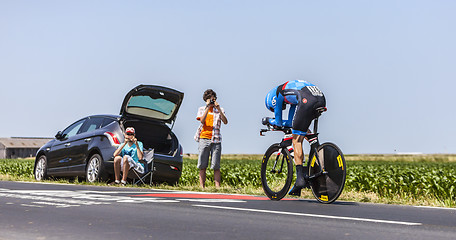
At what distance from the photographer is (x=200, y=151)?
1274cm

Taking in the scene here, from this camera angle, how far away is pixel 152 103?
13.8m

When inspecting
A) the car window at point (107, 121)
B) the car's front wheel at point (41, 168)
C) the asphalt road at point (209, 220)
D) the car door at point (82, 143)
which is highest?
the car window at point (107, 121)

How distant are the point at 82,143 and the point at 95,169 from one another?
94cm

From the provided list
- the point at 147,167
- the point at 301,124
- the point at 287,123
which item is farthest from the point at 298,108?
the point at 147,167

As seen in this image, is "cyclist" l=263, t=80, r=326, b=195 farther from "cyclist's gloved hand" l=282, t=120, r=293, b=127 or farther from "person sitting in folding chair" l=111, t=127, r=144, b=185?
"person sitting in folding chair" l=111, t=127, r=144, b=185

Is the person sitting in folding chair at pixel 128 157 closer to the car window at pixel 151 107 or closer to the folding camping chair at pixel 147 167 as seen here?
the folding camping chair at pixel 147 167

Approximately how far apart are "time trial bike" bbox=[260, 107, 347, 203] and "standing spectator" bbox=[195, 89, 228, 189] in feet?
10.1

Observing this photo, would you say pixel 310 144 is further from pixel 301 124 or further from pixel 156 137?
pixel 156 137

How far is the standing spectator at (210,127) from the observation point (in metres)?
12.2

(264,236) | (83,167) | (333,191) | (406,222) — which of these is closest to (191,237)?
(264,236)

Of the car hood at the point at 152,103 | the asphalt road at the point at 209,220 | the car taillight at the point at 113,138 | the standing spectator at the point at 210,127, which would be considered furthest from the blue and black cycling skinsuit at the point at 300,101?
the car taillight at the point at 113,138

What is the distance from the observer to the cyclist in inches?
334

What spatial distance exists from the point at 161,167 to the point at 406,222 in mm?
8062

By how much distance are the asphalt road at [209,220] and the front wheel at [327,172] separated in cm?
17
